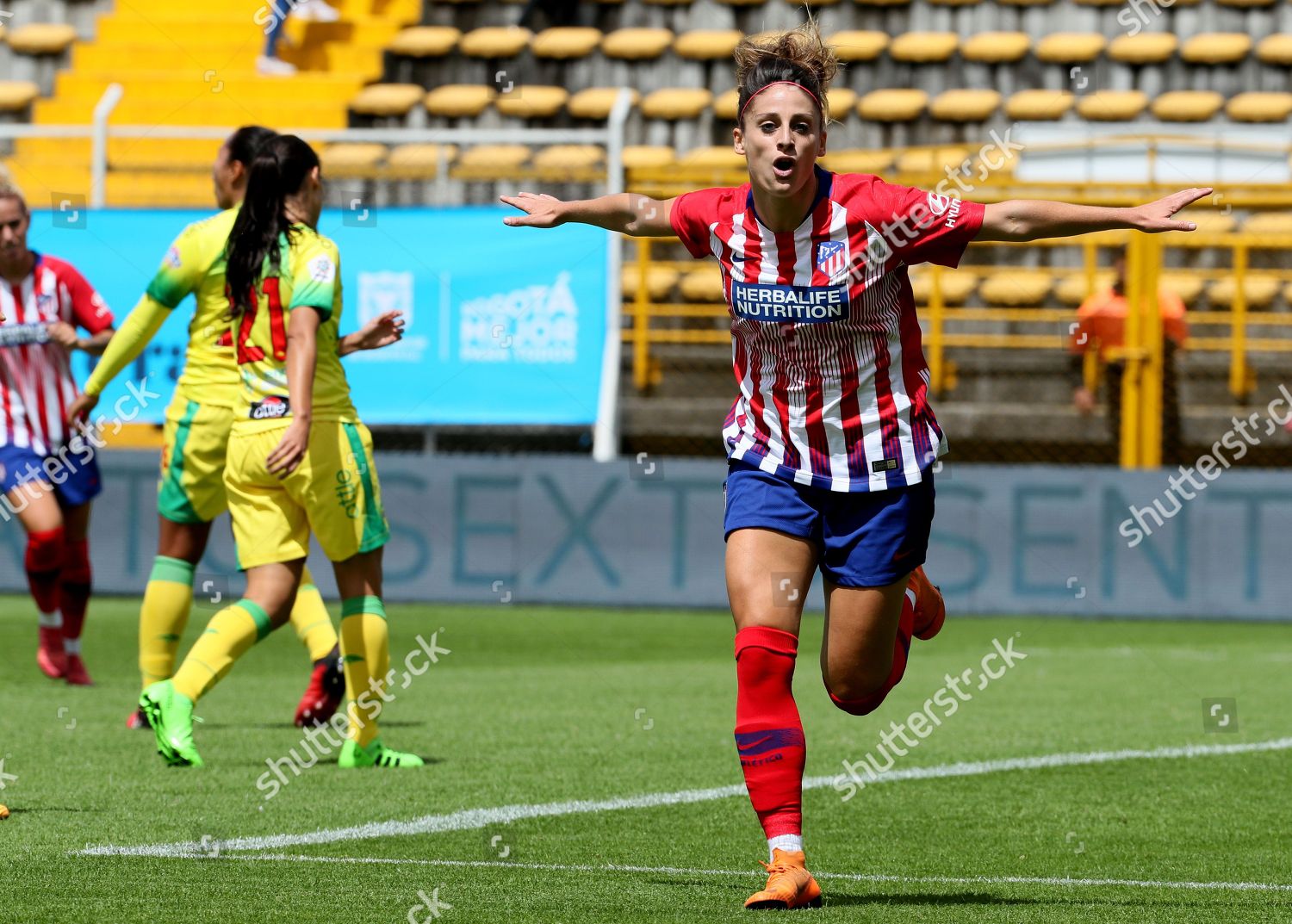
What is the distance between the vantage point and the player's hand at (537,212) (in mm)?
5180

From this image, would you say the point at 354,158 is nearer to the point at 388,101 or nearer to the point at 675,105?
the point at 388,101

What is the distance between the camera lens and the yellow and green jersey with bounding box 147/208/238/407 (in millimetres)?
7230

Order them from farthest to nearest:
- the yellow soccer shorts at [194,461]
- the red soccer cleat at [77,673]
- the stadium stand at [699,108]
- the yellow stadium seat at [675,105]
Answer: the yellow stadium seat at [675,105]
the stadium stand at [699,108]
the red soccer cleat at [77,673]
the yellow soccer shorts at [194,461]

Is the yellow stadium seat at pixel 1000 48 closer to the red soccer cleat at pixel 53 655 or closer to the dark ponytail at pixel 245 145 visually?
the red soccer cleat at pixel 53 655

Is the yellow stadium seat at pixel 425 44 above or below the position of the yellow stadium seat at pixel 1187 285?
above

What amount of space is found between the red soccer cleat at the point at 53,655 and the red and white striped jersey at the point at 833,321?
Result: 568cm

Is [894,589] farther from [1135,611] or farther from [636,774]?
[1135,611]

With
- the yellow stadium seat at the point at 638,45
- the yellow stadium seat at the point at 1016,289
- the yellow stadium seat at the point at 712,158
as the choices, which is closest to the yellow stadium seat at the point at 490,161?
the yellow stadium seat at the point at 712,158

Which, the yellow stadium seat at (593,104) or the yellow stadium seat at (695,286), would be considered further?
the yellow stadium seat at (593,104)

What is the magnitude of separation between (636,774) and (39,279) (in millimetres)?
4394

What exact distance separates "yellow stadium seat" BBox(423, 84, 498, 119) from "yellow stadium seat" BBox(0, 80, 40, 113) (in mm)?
3888

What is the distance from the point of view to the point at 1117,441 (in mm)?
15117
